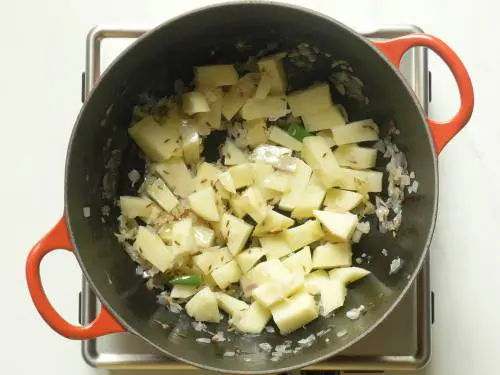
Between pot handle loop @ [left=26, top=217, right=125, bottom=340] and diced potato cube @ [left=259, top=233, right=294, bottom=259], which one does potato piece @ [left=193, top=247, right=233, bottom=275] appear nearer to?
diced potato cube @ [left=259, top=233, right=294, bottom=259]

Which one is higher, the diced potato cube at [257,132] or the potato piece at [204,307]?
the diced potato cube at [257,132]

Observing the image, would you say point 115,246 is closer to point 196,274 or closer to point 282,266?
point 196,274

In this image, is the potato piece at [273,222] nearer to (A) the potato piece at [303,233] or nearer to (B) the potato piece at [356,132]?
(A) the potato piece at [303,233]

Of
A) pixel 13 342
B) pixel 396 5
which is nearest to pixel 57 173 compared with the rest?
pixel 13 342

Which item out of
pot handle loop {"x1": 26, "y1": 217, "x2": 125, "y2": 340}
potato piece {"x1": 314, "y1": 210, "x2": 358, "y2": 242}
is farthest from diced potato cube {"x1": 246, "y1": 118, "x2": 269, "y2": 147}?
pot handle loop {"x1": 26, "y1": 217, "x2": 125, "y2": 340}

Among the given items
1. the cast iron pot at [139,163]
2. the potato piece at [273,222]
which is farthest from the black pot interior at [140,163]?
the potato piece at [273,222]

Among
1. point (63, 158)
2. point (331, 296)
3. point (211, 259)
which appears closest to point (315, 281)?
point (331, 296)
